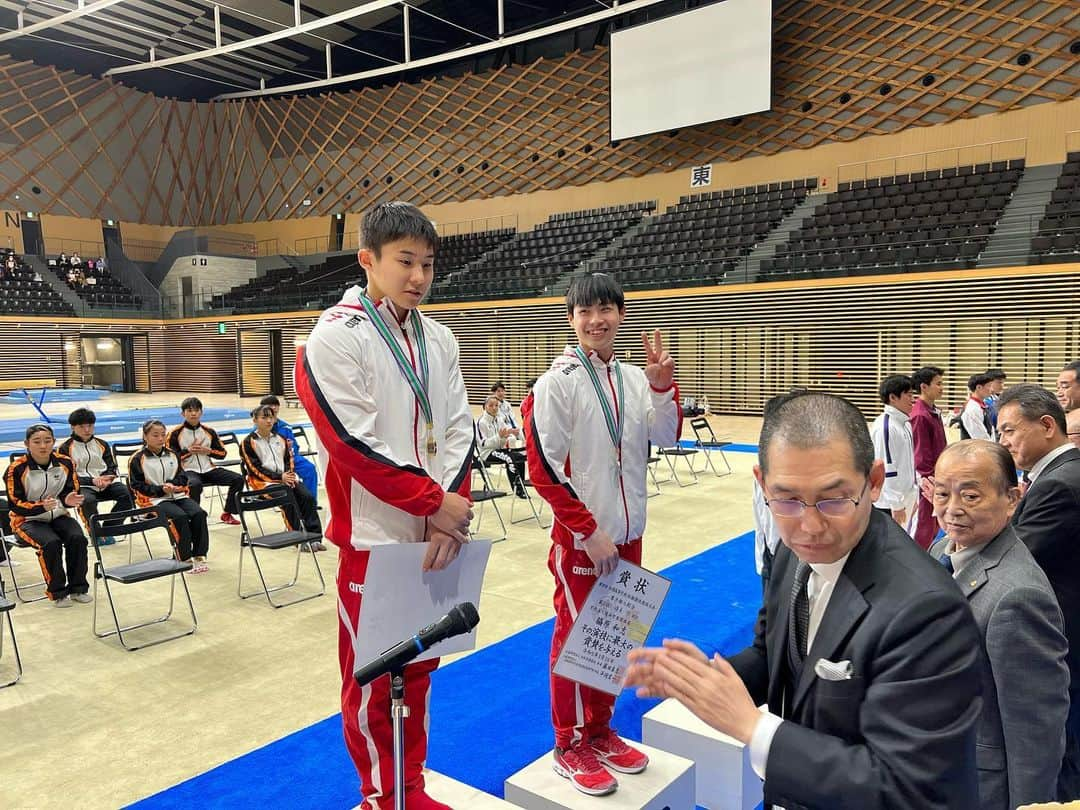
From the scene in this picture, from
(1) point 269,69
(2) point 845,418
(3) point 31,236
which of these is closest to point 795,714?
(2) point 845,418

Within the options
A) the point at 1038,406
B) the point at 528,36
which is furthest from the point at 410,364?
the point at 528,36

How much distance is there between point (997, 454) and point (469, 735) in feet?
7.42

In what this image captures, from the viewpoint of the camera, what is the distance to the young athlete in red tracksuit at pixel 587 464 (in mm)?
2387

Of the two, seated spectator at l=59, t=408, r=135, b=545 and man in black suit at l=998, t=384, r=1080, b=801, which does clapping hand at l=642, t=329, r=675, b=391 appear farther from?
seated spectator at l=59, t=408, r=135, b=545

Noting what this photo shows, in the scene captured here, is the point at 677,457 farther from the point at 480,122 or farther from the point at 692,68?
the point at 480,122

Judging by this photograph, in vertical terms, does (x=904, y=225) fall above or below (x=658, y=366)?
above

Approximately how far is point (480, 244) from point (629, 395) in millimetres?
20710

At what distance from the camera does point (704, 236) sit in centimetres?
1733

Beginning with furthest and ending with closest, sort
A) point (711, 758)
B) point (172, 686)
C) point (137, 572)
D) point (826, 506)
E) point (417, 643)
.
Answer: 1. point (137, 572)
2. point (172, 686)
3. point (711, 758)
4. point (417, 643)
5. point (826, 506)

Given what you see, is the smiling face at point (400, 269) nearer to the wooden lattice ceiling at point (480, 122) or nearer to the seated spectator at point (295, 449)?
the seated spectator at point (295, 449)

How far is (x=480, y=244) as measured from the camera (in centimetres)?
2252

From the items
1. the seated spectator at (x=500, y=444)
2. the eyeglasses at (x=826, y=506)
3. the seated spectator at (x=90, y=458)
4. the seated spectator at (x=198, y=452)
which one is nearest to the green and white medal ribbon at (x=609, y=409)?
the eyeglasses at (x=826, y=506)

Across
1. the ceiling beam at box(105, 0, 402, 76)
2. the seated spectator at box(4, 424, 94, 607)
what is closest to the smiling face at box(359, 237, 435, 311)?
the seated spectator at box(4, 424, 94, 607)

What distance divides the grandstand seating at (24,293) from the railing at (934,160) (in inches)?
936
